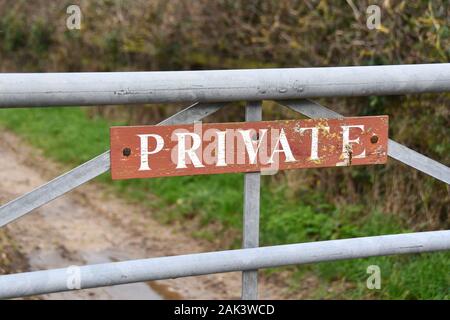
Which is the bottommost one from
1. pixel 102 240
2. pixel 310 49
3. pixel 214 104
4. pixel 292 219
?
pixel 102 240

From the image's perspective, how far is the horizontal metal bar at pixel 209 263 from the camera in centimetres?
246

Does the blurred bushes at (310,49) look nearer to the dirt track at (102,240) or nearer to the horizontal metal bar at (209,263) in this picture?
the dirt track at (102,240)

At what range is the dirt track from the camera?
5371 millimetres

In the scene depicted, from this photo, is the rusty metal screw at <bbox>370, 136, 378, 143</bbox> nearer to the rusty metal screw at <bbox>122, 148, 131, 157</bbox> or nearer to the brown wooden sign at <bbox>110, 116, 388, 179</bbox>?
the brown wooden sign at <bbox>110, 116, 388, 179</bbox>

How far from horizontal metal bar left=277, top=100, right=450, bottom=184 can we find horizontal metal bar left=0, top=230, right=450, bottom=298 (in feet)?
0.71

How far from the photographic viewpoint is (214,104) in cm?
266

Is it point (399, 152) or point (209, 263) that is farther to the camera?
point (399, 152)

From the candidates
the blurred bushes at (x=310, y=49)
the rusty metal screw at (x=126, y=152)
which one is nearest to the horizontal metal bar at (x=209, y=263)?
the rusty metal screw at (x=126, y=152)

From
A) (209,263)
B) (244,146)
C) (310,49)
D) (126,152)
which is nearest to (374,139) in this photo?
(244,146)

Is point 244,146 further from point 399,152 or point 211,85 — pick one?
point 399,152

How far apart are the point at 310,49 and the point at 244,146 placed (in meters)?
4.18

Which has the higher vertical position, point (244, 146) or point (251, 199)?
point (244, 146)

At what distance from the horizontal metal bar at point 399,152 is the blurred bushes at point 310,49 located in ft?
7.47

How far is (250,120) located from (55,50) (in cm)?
936
